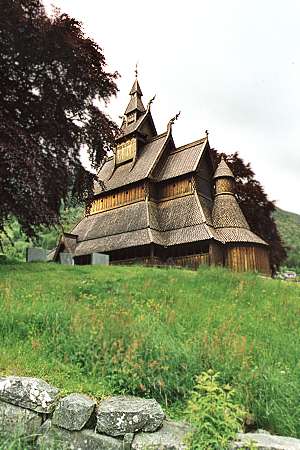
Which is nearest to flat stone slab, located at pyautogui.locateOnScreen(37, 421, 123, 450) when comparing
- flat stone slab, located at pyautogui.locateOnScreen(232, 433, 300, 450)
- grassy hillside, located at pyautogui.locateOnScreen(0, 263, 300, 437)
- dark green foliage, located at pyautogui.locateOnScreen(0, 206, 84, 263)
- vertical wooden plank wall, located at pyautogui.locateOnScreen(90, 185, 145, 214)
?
grassy hillside, located at pyautogui.locateOnScreen(0, 263, 300, 437)

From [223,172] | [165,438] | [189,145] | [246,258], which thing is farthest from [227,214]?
[165,438]

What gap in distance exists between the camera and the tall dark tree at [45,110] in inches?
589

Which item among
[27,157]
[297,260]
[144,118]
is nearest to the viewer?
[27,157]

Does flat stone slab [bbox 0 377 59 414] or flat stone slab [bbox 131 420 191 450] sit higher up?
flat stone slab [bbox 0 377 59 414]

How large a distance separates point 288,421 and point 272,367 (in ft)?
3.91

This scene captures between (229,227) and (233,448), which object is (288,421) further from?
(229,227)

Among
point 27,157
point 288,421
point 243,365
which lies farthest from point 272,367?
point 27,157

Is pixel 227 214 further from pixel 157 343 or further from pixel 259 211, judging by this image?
pixel 157 343

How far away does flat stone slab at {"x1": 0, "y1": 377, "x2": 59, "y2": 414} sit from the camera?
529 centimetres

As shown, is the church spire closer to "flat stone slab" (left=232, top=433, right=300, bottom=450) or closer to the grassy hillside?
the grassy hillside

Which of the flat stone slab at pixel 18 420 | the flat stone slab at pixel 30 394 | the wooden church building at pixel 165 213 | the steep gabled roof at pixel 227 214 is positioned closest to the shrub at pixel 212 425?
the flat stone slab at pixel 30 394

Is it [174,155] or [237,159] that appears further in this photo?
[237,159]

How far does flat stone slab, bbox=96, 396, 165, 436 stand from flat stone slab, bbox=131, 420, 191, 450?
96mm

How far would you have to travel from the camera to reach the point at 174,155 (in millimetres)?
32938
